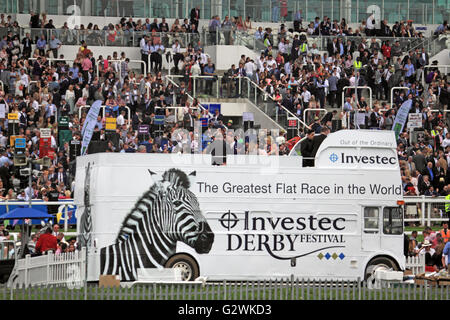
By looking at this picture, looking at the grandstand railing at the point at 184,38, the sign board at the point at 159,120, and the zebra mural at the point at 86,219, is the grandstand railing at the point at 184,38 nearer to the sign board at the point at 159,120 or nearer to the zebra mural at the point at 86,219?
the sign board at the point at 159,120

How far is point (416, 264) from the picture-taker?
30969 mm

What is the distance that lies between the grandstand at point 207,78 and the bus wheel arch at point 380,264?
6.54 metres

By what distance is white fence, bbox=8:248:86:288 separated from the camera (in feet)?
89.6

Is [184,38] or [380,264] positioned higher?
[184,38]

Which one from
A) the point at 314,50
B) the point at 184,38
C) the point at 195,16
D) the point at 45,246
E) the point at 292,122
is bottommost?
the point at 45,246

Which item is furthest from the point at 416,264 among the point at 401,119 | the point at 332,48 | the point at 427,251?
the point at 332,48

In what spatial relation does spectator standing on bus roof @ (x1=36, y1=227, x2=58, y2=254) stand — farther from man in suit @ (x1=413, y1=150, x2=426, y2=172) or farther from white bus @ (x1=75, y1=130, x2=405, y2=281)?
man in suit @ (x1=413, y1=150, x2=426, y2=172)

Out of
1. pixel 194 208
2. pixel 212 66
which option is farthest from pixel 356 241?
pixel 212 66

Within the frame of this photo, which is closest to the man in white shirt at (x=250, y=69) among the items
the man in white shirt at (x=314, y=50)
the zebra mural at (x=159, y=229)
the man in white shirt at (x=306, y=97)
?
the man in white shirt at (x=306, y=97)

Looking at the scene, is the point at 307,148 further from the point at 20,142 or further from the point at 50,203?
the point at 20,142

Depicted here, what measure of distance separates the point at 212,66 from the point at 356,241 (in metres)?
20.6

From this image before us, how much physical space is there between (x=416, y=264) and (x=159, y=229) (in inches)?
248

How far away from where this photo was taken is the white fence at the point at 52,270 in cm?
2730
